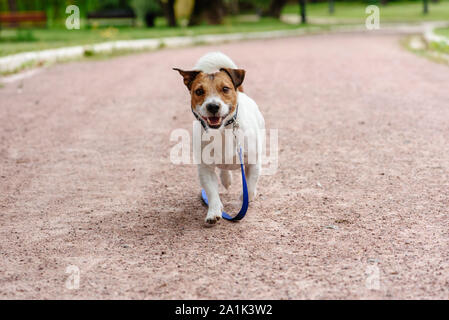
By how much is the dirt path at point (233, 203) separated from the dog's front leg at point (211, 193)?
0.39ft

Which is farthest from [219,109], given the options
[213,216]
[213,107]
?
[213,216]

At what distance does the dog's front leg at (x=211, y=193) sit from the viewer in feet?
14.7

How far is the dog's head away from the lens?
4113mm

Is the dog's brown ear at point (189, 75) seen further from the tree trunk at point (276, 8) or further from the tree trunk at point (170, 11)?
the tree trunk at point (276, 8)

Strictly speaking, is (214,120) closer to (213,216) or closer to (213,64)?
(213,64)

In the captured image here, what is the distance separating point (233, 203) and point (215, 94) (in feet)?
4.09

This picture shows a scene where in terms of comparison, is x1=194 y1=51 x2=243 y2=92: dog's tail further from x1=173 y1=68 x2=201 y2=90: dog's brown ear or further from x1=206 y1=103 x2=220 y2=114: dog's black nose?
x1=206 y1=103 x2=220 y2=114: dog's black nose

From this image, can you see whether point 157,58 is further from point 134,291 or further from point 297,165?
point 134,291

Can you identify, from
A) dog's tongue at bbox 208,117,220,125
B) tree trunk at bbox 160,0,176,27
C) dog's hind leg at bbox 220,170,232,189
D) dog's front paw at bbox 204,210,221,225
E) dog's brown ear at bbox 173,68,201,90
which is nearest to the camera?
dog's tongue at bbox 208,117,220,125

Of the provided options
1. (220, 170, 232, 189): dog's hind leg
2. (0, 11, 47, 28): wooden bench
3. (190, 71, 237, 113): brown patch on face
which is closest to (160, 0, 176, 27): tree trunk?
(0, 11, 47, 28): wooden bench

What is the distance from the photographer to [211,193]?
4520mm

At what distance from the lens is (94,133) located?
7.84 metres
